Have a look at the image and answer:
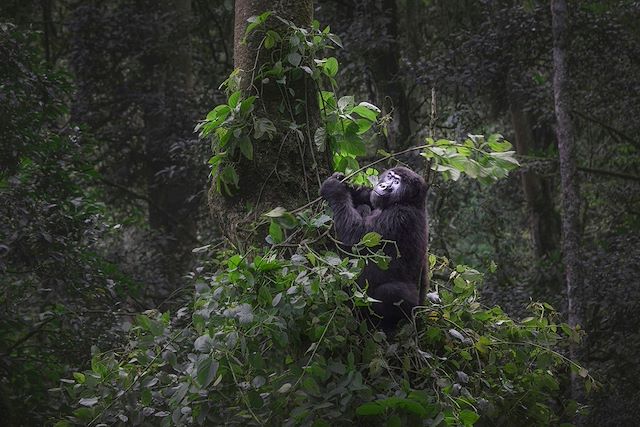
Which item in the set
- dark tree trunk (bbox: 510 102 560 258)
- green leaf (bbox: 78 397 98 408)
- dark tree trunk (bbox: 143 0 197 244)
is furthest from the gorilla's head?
dark tree trunk (bbox: 510 102 560 258)

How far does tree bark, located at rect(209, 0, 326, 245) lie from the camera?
4.32 meters

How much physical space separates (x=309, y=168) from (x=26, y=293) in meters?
4.32

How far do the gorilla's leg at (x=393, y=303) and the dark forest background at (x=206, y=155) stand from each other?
224 centimetres

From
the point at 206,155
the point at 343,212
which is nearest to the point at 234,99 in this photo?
the point at 343,212

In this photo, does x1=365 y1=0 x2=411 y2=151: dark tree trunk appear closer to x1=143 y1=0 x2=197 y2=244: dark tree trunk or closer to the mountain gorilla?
x1=143 y1=0 x2=197 y2=244: dark tree trunk

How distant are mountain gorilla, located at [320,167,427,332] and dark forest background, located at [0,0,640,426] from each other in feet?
6.29

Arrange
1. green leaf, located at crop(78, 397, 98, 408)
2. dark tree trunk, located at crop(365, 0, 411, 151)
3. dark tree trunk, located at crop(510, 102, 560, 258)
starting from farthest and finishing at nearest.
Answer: dark tree trunk, located at crop(510, 102, 560, 258)
dark tree trunk, located at crop(365, 0, 411, 151)
green leaf, located at crop(78, 397, 98, 408)

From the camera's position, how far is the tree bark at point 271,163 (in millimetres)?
4316

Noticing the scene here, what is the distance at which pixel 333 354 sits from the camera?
3.74m

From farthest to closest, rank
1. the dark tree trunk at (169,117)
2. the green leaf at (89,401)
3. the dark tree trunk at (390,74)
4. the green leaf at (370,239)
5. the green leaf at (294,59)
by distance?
the dark tree trunk at (169,117) → the dark tree trunk at (390,74) → the green leaf at (294,59) → the green leaf at (89,401) → the green leaf at (370,239)

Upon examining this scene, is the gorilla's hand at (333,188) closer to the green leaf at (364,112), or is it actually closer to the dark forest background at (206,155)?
the green leaf at (364,112)

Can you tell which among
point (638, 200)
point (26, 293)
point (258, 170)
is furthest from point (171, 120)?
point (258, 170)

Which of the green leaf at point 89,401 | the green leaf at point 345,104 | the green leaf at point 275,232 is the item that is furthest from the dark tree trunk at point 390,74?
the green leaf at point 89,401

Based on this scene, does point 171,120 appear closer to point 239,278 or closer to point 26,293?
point 26,293
